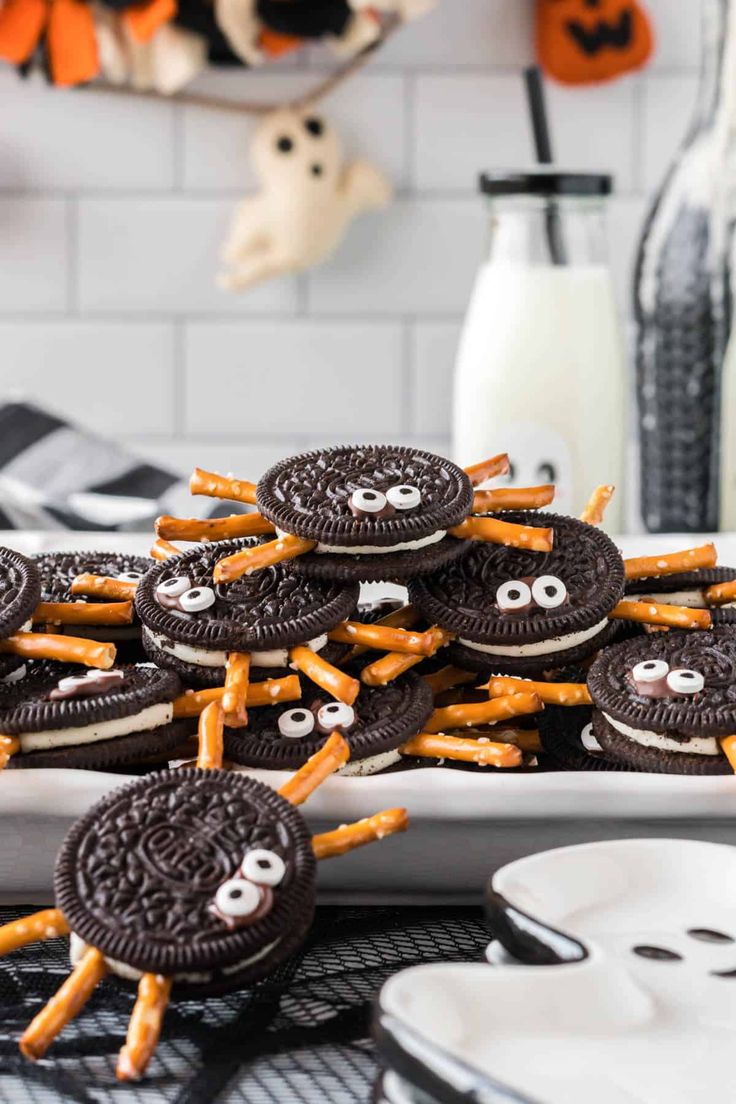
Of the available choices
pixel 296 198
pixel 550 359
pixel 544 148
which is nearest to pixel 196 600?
pixel 550 359

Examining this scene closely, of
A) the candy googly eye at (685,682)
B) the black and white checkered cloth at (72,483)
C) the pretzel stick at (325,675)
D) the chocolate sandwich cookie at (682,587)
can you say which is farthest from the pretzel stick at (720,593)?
the black and white checkered cloth at (72,483)

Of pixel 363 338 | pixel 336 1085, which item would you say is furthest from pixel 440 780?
pixel 363 338

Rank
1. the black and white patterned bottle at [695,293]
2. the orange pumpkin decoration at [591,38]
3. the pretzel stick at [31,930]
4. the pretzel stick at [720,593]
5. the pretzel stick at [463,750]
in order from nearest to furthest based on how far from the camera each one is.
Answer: the pretzel stick at [31,930] < the pretzel stick at [463,750] < the pretzel stick at [720,593] < the black and white patterned bottle at [695,293] < the orange pumpkin decoration at [591,38]

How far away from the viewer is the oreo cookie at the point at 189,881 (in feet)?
1.43

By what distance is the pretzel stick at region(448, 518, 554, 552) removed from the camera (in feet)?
2.08

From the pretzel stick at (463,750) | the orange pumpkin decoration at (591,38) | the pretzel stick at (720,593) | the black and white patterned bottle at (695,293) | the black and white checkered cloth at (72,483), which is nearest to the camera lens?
the pretzel stick at (463,750)

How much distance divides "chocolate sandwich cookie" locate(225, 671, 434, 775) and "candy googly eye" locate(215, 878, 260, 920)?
0.11m

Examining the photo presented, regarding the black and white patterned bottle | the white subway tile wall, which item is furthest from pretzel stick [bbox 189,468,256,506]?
the white subway tile wall

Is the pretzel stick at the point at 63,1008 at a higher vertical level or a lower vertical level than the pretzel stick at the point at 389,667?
lower

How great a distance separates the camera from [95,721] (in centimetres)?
56

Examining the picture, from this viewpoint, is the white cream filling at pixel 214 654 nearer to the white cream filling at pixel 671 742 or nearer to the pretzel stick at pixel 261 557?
the pretzel stick at pixel 261 557

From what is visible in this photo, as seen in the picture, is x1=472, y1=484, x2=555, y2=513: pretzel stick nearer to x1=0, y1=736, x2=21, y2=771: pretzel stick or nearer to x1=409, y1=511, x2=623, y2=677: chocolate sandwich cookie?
x1=409, y1=511, x2=623, y2=677: chocolate sandwich cookie

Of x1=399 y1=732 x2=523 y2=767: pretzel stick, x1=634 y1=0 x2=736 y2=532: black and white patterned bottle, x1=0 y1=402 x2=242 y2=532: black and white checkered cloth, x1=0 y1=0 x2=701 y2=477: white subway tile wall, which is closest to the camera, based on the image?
x1=399 y1=732 x2=523 y2=767: pretzel stick

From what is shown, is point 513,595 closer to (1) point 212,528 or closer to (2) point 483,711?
(2) point 483,711
